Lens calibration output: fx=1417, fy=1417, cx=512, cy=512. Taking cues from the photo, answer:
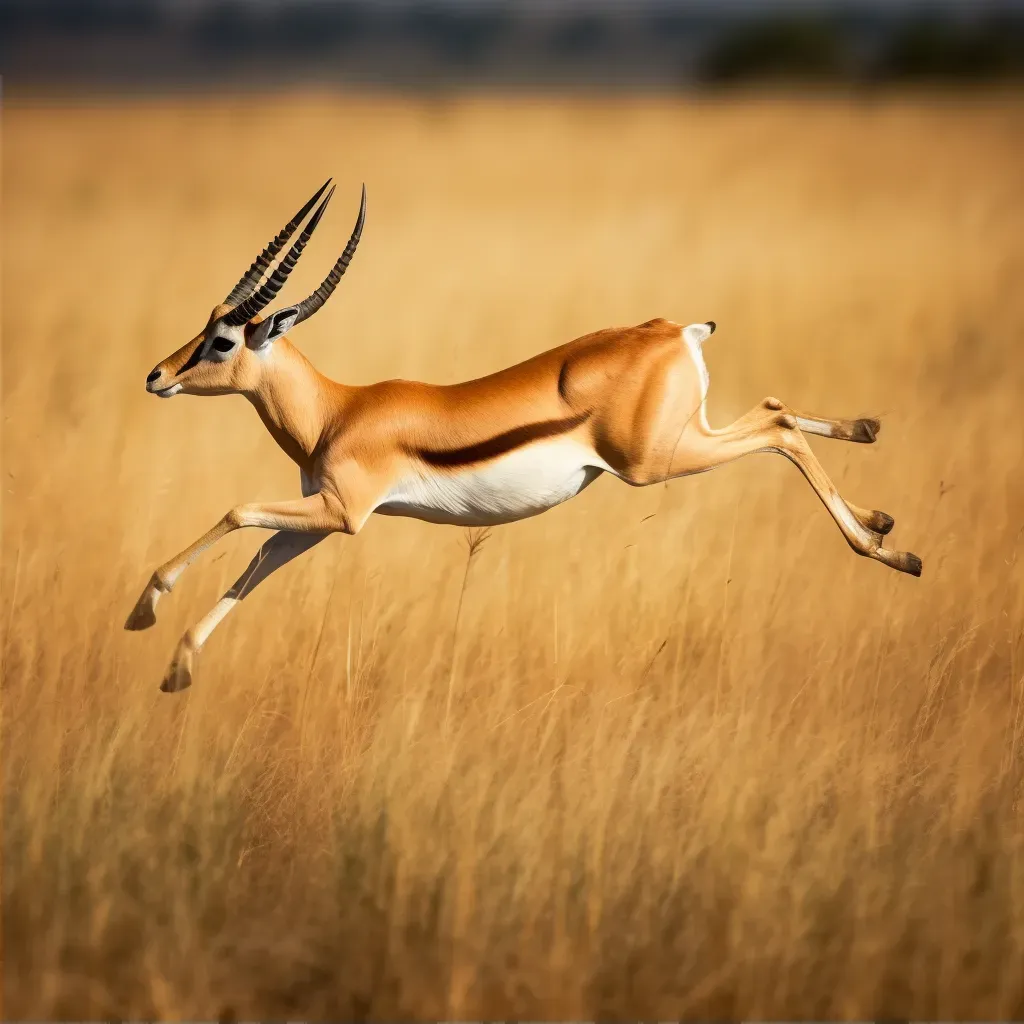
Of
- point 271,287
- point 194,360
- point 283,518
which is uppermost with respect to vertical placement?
point 271,287

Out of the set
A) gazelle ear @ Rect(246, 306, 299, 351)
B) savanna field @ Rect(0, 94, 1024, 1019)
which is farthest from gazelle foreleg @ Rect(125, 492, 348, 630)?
savanna field @ Rect(0, 94, 1024, 1019)

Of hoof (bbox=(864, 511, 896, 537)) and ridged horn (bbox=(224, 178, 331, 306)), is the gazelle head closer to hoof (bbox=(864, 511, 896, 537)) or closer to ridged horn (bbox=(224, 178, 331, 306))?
ridged horn (bbox=(224, 178, 331, 306))

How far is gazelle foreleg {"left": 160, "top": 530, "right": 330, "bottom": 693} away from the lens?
16.7 feet

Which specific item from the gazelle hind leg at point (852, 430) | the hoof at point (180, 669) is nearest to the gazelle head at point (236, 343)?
the hoof at point (180, 669)

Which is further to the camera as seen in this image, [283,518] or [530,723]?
[530,723]

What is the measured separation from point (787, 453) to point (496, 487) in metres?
1.19

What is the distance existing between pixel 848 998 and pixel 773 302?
34.7 feet

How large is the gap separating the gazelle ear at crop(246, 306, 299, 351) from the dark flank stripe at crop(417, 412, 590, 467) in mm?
645

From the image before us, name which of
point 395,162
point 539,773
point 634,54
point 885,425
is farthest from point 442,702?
point 634,54

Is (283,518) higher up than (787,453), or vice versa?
(787,453)

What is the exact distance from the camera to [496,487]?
499 centimetres

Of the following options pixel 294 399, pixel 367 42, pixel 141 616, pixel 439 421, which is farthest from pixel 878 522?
pixel 367 42

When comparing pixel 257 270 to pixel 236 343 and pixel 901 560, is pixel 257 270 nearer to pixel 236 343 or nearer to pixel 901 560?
pixel 236 343

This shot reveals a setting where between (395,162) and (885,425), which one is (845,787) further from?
(395,162)
